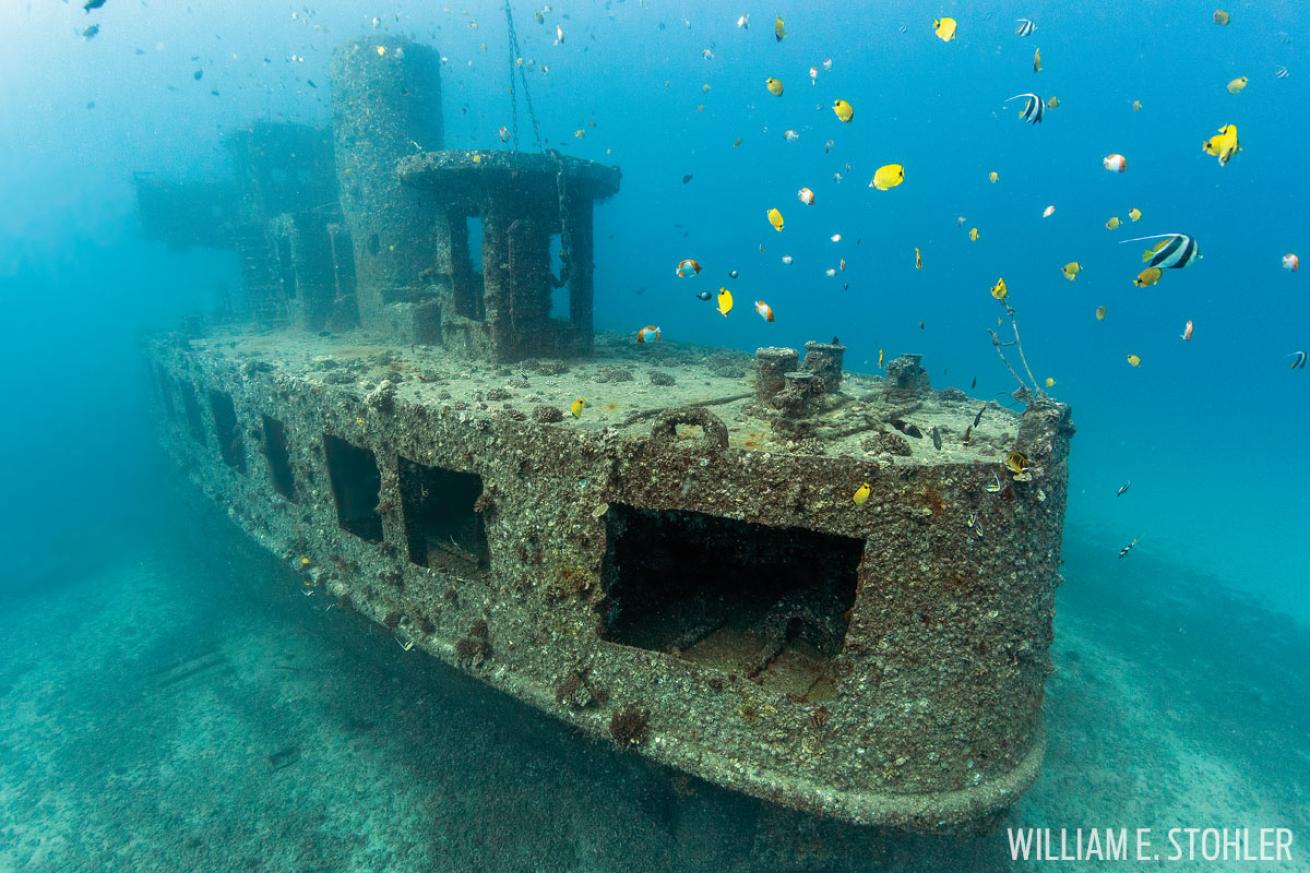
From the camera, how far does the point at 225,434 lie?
12.6 metres

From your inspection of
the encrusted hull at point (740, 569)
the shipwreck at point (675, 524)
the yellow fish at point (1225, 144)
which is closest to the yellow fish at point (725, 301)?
the shipwreck at point (675, 524)

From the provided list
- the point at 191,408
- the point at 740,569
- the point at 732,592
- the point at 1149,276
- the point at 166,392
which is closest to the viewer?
the point at 1149,276

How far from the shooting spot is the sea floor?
699cm

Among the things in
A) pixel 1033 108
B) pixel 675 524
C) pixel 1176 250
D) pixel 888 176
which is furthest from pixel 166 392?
pixel 1176 250

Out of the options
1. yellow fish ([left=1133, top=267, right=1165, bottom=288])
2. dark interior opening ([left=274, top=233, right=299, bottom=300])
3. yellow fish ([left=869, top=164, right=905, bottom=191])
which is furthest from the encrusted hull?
dark interior opening ([left=274, top=233, right=299, bottom=300])

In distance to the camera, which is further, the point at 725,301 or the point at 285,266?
the point at 285,266

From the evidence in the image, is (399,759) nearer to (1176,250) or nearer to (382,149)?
(1176,250)

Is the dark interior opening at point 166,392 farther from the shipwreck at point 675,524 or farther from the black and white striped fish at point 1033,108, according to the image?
the black and white striped fish at point 1033,108

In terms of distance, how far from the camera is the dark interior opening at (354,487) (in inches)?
343

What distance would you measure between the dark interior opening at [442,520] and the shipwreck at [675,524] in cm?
5

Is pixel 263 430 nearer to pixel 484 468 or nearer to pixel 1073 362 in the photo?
pixel 484 468

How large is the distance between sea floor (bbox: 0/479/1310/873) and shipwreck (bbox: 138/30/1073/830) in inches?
46.5

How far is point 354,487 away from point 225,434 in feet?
15.4

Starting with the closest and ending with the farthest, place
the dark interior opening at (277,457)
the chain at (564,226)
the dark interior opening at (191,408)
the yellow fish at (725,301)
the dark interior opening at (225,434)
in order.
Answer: the yellow fish at (725,301) < the chain at (564,226) < the dark interior opening at (277,457) < the dark interior opening at (225,434) < the dark interior opening at (191,408)
